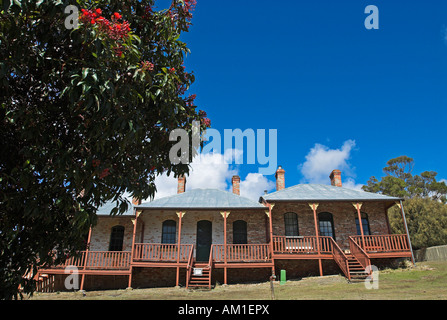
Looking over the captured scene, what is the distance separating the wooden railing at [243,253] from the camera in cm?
1636

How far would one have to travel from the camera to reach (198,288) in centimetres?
1452

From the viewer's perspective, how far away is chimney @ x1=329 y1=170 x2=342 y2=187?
71.2ft

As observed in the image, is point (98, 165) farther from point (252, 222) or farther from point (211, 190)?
point (211, 190)

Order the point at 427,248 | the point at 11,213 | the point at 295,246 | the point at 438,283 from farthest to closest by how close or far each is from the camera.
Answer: the point at 427,248 < the point at 295,246 < the point at 438,283 < the point at 11,213

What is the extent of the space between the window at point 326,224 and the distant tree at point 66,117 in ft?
51.6

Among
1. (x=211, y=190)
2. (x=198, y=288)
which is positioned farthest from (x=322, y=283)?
(x=211, y=190)

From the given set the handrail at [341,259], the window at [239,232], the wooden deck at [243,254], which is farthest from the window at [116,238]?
the handrail at [341,259]

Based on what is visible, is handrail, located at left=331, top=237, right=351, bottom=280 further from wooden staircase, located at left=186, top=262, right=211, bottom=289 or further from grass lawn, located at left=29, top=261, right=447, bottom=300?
wooden staircase, located at left=186, top=262, right=211, bottom=289

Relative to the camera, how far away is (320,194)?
727 inches

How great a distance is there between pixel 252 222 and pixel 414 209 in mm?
17073

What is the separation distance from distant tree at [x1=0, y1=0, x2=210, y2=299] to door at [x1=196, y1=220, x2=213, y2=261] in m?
14.0

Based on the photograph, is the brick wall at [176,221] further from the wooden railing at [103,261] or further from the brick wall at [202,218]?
the wooden railing at [103,261]

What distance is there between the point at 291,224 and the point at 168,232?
7.18 metres

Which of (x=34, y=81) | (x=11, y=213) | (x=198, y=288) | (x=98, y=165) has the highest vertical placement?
(x=34, y=81)
